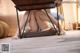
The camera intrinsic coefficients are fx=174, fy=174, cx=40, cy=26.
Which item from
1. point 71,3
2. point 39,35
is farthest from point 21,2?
point 71,3

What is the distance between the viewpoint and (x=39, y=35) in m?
2.81

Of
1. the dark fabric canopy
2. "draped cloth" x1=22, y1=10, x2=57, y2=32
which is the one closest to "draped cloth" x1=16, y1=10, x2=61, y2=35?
"draped cloth" x1=22, y1=10, x2=57, y2=32

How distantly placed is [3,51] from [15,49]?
139 millimetres

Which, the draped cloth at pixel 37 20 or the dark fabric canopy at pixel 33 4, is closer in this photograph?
the dark fabric canopy at pixel 33 4

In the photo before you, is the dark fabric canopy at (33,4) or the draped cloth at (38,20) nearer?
the dark fabric canopy at (33,4)

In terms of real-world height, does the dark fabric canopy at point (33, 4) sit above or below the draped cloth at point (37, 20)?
above

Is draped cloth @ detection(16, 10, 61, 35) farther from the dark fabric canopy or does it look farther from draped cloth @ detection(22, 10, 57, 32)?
the dark fabric canopy

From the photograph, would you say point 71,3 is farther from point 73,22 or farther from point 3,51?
point 3,51

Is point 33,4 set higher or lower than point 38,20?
higher

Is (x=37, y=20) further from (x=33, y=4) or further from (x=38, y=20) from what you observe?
(x=33, y=4)

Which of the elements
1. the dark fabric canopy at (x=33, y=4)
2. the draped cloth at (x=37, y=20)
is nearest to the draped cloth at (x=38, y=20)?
the draped cloth at (x=37, y=20)

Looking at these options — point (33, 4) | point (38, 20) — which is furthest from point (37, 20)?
point (33, 4)

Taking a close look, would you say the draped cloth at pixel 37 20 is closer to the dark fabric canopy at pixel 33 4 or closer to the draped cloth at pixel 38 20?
the draped cloth at pixel 38 20

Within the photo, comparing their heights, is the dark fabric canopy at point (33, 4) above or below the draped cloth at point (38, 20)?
above
